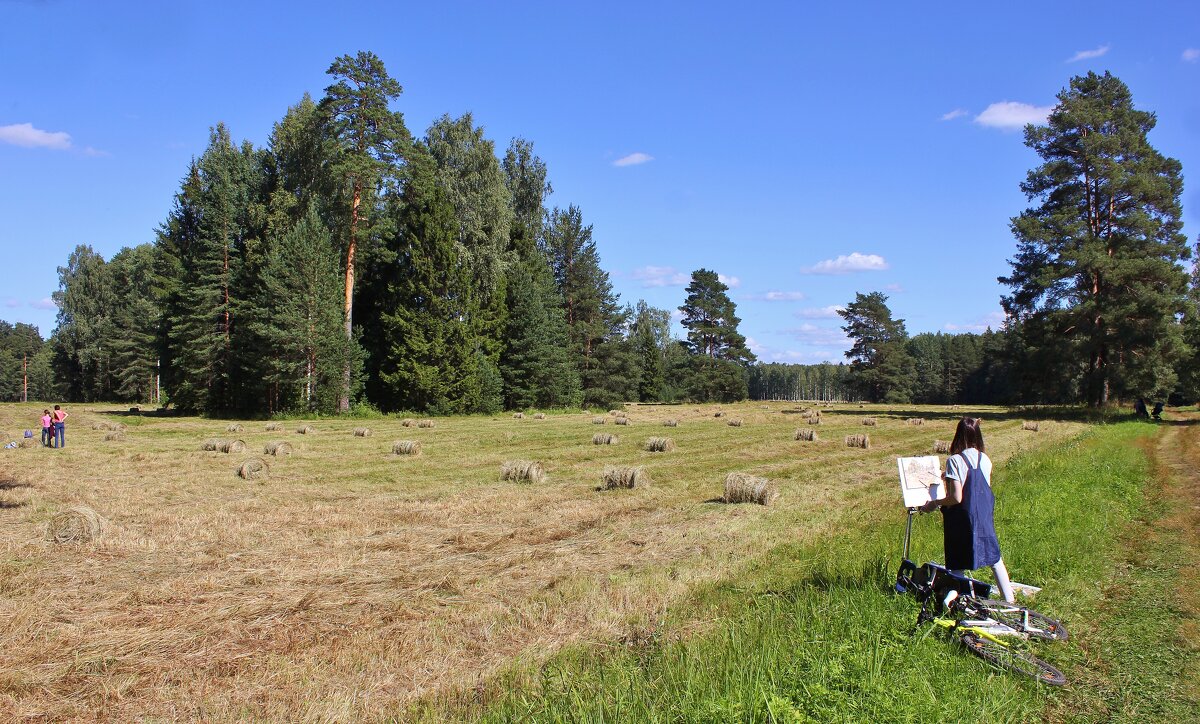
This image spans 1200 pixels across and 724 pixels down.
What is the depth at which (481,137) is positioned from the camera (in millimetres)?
49906

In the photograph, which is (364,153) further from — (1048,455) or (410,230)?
(1048,455)

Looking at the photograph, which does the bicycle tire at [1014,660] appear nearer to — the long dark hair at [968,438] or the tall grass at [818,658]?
the tall grass at [818,658]

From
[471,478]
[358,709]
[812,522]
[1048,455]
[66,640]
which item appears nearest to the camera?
[358,709]

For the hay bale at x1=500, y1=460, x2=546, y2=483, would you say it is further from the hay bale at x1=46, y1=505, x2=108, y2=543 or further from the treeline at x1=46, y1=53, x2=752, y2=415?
the treeline at x1=46, y1=53, x2=752, y2=415

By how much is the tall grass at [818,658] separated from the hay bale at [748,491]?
4120 millimetres

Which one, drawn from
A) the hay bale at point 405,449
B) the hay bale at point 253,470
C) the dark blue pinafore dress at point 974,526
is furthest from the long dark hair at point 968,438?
the hay bale at point 405,449

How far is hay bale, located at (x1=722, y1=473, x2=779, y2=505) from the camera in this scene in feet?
45.2

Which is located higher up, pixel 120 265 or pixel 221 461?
pixel 120 265

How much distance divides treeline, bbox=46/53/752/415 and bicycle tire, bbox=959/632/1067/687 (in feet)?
128

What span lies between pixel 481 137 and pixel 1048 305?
39.8m

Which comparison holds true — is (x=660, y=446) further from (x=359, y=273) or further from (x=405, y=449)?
(x=359, y=273)

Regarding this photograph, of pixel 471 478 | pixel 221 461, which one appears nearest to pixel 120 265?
pixel 221 461

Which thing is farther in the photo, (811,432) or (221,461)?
(811,432)

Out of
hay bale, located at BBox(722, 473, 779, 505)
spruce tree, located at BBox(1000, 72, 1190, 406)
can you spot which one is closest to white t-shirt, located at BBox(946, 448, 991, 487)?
hay bale, located at BBox(722, 473, 779, 505)
